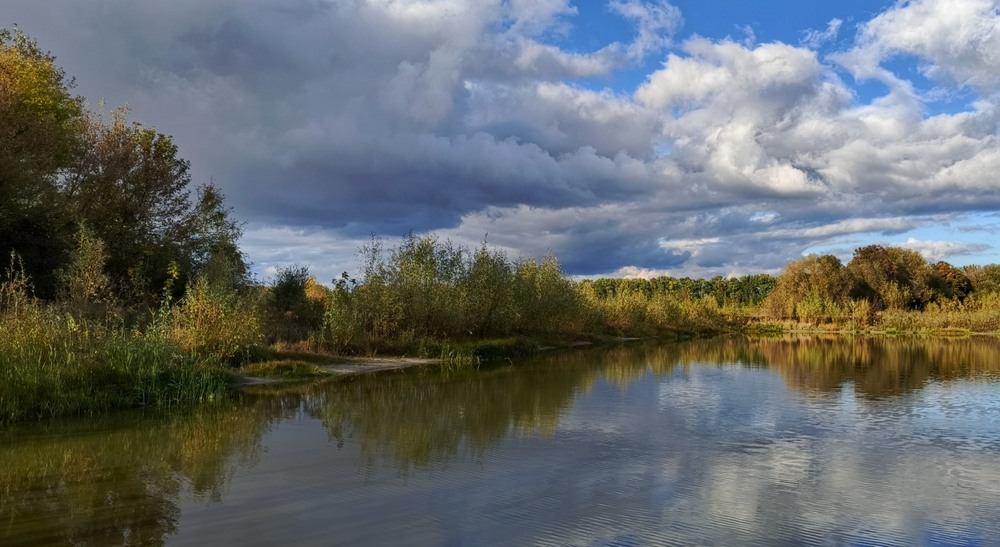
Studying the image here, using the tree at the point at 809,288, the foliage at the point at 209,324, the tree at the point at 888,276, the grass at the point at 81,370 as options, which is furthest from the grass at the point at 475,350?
the tree at the point at 888,276

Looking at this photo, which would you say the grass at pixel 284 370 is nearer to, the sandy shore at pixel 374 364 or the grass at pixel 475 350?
the sandy shore at pixel 374 364

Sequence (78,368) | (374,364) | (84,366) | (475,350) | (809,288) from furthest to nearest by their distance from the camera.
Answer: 1. (809,288)
2. (475,350)
3. (374,364)
4. (84,366)
5. (78,368)

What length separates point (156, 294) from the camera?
2381cm

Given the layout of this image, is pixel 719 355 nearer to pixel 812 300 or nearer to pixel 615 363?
pixel 615 363

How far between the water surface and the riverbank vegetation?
55.1 inches

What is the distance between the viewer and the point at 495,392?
634 inches

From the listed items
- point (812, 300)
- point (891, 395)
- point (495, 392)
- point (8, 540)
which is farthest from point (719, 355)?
point (812, 300)

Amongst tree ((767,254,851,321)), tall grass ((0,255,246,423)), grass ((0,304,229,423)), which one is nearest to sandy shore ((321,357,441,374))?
tall grass ((0,255,246,423))

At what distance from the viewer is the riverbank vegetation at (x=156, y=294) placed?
1266 cm

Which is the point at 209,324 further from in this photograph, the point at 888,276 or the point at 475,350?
the point at 888,276

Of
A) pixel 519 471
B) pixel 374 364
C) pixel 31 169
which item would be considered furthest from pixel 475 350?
pixel 519 471

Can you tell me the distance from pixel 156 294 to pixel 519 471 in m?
19.7

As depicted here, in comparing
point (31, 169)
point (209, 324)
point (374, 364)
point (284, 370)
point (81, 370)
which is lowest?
point (374, 364)

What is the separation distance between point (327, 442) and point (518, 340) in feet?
63.8
